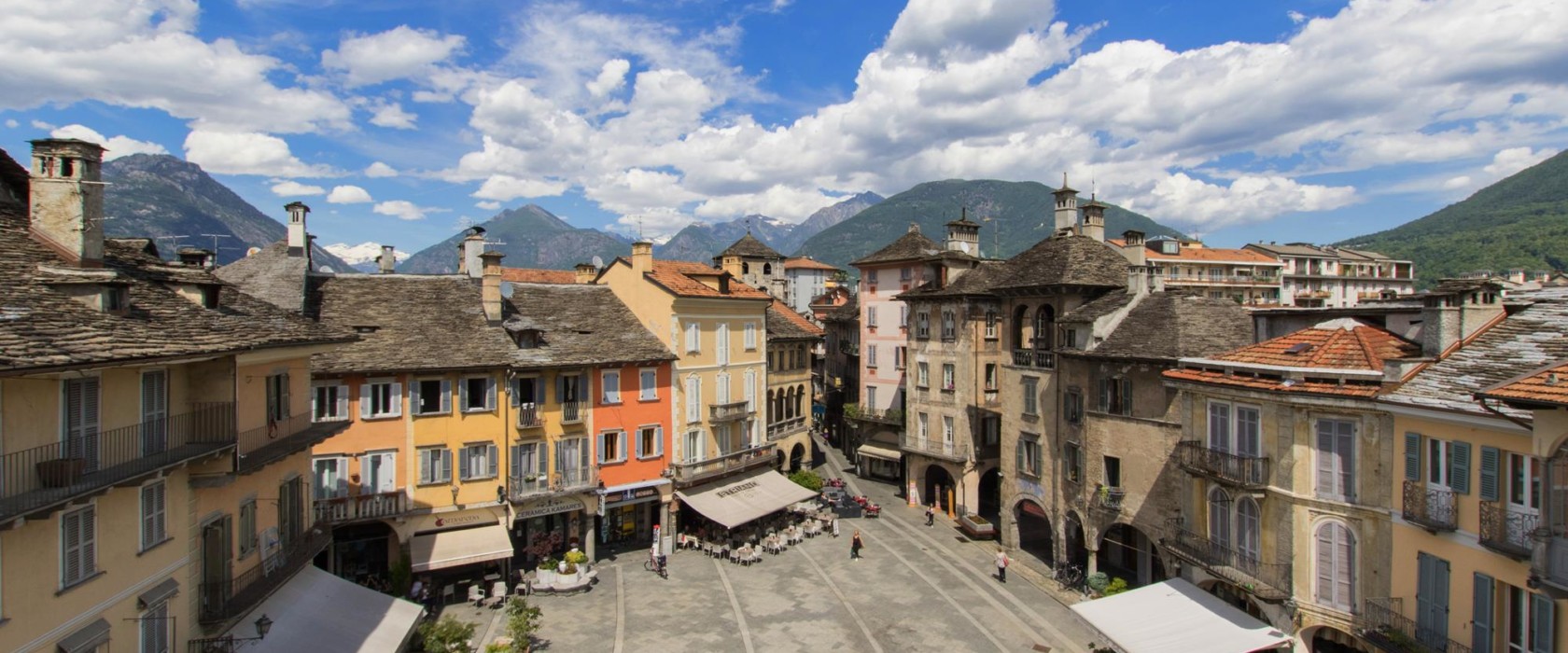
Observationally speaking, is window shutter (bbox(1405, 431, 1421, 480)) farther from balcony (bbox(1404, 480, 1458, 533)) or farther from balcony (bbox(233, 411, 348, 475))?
balcony (bbox(233, 411, 348, 475))

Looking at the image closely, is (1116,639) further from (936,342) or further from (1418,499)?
(936,342)

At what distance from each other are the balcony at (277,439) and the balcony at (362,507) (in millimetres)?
8042

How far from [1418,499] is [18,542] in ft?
96.2

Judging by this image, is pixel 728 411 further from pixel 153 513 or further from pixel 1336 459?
pixel 153 513

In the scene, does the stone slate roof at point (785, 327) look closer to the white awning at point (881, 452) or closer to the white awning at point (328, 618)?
the white awning at point (881, 452)

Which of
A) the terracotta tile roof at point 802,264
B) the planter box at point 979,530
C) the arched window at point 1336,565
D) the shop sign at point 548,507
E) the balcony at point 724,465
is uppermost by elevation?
the terracotta tile roof at point 802,264

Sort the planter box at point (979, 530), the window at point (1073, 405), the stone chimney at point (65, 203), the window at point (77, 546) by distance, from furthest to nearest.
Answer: the planter box at point (979, 530)
the window at point (1073, 405)
the stone chimney at point (65, 203)
the window at point (77, 546)

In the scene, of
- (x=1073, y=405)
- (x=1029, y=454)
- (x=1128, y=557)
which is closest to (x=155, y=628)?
(x=1073, y=405)

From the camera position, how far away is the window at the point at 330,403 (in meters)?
31.8

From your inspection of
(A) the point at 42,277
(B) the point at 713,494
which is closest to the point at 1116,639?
(B) the point at 713,494

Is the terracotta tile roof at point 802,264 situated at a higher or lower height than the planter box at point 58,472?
higher

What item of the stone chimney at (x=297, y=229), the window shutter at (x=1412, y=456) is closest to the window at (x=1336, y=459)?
the window shutter at (x=1412, y=456)

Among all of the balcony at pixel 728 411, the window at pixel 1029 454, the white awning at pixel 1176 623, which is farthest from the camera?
the balcony at pixel 728 411

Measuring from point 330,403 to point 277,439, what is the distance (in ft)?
38.1
